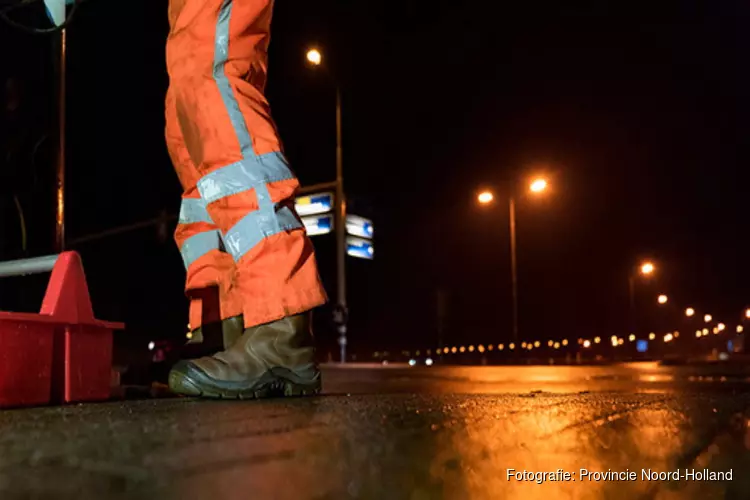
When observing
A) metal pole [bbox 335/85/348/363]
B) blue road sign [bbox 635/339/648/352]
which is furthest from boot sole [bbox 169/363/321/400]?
blue road sign [bbox 635/339/648/352]

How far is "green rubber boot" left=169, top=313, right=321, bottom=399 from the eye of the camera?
2377 mm

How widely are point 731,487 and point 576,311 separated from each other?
173ft

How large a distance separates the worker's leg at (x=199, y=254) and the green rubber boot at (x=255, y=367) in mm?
Result: 446

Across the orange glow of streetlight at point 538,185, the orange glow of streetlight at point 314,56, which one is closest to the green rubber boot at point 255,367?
the orange glow of streetlight at point 314,56

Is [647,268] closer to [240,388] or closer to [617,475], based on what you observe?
[240,388]

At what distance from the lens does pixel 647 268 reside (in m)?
43.9

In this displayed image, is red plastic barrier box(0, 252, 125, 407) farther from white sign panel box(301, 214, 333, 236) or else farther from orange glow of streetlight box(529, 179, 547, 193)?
orange glow of streetlight box(529, 179, 547, 193)

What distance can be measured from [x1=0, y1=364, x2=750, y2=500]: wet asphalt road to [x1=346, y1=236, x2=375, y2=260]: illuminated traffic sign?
1841cm

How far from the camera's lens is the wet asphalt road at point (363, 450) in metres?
1.02

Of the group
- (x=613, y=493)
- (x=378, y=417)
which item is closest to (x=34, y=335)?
(x=378, y=417)

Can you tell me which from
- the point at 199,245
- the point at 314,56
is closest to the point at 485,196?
the point at 314,56

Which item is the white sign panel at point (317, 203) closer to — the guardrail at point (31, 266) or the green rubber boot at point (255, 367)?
the guardrail at point (31, 266)

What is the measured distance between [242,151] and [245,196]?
0.54 ft

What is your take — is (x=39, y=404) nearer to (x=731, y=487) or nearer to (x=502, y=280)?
(x=731, y=487)
